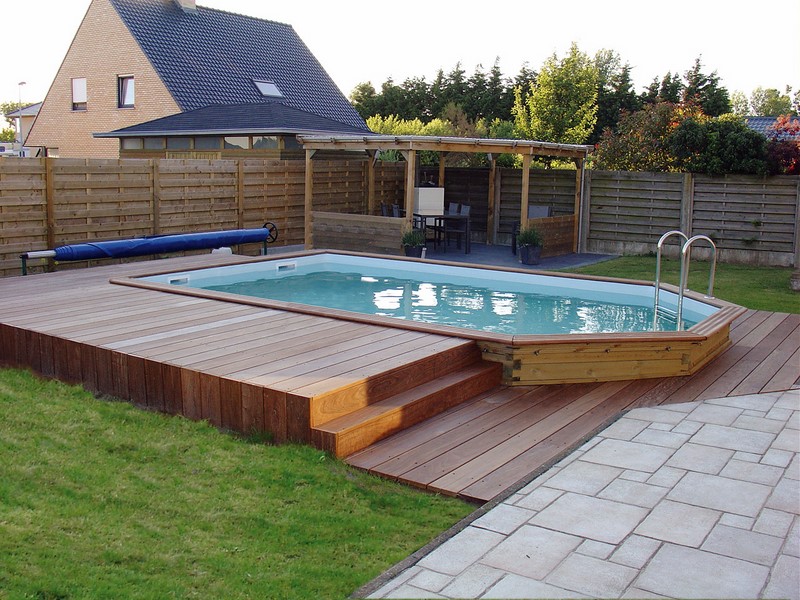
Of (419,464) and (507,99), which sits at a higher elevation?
(507,99)

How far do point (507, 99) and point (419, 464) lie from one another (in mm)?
34983

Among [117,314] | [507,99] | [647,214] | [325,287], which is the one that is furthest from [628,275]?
[507,99]

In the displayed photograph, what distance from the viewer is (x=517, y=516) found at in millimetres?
3699

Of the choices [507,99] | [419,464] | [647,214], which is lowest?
[419,464]

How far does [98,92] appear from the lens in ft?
81.0

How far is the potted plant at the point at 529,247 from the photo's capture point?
45.1ft

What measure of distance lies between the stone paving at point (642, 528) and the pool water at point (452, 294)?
3.31 meters

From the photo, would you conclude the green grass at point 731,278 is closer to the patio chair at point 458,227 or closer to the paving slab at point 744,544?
the patio chair at point 458,227

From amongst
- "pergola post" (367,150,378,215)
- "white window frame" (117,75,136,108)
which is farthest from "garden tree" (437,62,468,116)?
"pergola post" (367,150,378,215)

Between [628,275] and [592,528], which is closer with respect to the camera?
[592,528]

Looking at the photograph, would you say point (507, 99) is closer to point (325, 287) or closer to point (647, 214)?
point (647, 214)

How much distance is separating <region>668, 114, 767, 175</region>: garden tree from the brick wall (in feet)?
44.6

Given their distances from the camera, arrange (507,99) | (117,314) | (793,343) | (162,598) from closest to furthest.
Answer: (162,598), (117,314), (793,343), (507,99)

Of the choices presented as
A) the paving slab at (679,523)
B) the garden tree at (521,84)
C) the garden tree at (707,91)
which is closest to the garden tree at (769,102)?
the garden tree at (707,91)
